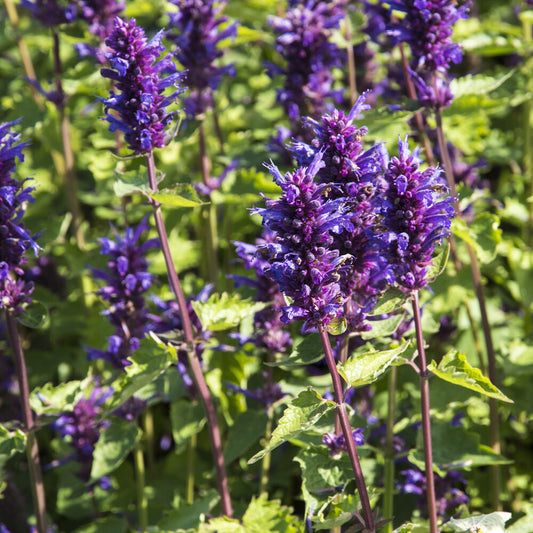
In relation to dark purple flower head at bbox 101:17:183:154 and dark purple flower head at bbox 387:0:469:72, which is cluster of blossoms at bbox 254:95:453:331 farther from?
dark purple flower head at bbox 387:0:469:72

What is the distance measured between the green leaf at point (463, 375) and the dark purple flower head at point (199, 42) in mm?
2719

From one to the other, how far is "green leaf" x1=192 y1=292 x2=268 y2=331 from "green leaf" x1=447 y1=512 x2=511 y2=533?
4.46 ft

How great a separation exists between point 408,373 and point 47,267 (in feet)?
9.52

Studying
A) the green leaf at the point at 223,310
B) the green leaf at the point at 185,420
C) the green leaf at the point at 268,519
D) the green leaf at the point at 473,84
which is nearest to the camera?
the green leaf at the point at 268,519

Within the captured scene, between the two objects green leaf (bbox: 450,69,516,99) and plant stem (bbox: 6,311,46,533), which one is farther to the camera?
green leaf (bbox: 450,69,516,99)

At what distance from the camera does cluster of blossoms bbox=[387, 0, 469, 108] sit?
3443mm

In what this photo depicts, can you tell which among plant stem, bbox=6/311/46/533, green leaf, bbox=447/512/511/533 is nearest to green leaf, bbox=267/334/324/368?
green leaf, bbox=447/512/511/533

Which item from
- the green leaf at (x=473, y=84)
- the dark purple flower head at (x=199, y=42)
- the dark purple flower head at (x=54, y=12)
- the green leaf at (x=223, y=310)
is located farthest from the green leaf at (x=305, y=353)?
the dark purple flower head at (x=54, y=12)

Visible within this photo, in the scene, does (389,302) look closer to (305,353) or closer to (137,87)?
(305,353)

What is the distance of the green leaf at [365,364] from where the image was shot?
8.20ft

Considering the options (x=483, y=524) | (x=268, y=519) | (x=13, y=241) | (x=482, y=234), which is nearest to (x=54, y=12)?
(x=13, y=241)

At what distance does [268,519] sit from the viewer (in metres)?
3.23

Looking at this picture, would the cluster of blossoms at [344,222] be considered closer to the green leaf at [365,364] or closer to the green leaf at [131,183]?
the green leaf at [365,364]

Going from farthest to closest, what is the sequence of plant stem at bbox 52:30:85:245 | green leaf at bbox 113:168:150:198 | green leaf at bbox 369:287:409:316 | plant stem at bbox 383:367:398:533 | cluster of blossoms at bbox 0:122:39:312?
plant stem at bbox 52:30:85:245
plant stem at bbox 383:367:398:533
cluster of blossoms at bbox 0:122:39:312
green leaf at bbox 113:168:150:198
green leaf at bbox 369:287:409:316
